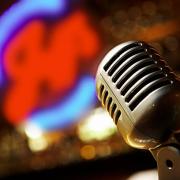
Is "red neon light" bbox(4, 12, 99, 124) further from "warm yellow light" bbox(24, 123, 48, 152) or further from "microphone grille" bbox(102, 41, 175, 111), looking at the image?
"microphone grille" bbox(102, 41, 175, 111)

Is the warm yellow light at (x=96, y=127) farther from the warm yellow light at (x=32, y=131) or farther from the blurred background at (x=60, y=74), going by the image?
the warm yellow light at (x=32, y=131)

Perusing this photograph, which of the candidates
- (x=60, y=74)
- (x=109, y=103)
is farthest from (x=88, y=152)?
(x=109, y=103)

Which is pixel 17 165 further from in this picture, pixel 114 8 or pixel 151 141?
pixel 151 141

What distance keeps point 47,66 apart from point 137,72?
171cm

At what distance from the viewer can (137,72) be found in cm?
60

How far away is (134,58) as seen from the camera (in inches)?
24.1

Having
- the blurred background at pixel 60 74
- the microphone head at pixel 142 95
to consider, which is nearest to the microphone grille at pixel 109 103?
the microphone head at pixel 142 95

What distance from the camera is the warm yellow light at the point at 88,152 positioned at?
7.43ft

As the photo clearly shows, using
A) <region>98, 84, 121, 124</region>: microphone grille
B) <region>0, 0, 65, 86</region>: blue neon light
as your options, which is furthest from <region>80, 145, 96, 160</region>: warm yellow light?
<region>98, 84, 121, 124</region>: microphone grille

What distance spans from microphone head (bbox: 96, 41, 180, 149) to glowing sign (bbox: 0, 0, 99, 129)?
1618mm

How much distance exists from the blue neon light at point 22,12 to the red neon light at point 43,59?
3cm

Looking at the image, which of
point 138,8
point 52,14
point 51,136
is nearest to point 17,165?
point 51,136

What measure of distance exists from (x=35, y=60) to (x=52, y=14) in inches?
8.2

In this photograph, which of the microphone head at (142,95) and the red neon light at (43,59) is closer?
the microphone head at (142,95)
